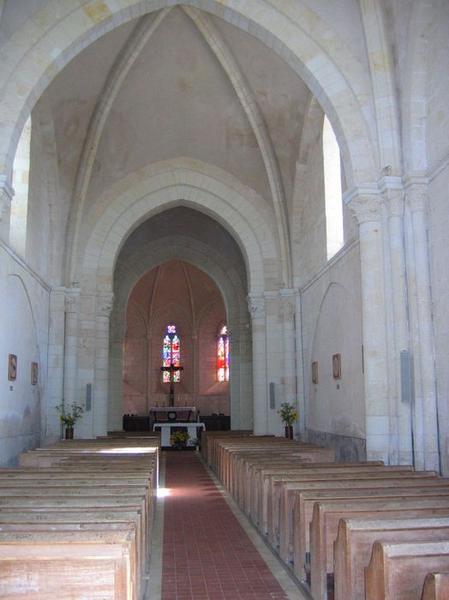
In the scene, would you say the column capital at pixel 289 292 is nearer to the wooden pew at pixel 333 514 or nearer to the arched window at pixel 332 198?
the arched window at pixel 332 198

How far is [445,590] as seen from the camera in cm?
305

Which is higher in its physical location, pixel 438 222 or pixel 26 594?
pixel 438 222

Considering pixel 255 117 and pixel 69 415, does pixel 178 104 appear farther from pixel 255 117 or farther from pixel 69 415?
pixel 69 415

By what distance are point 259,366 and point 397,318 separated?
9.32 m

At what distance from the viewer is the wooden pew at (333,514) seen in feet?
16.6

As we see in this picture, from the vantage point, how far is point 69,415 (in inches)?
695

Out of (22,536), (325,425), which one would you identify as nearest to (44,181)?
(325,425)

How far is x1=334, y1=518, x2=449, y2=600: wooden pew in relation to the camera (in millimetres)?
4121

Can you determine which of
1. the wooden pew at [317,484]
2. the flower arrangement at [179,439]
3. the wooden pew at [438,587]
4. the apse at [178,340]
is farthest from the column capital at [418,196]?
the apse at [178,340]

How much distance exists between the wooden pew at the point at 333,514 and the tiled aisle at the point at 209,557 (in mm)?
773

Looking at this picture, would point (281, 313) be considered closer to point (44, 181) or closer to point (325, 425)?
point (325, 425)

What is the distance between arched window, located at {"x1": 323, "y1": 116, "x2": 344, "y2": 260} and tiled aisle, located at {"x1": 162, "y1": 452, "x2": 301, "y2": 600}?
6.65 meters

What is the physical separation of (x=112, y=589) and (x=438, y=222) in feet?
27.5

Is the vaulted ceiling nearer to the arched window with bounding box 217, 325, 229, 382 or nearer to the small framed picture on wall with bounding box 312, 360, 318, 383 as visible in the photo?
the small framed picture on wall with bounding box 312, 360, 318, 383
